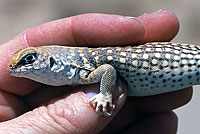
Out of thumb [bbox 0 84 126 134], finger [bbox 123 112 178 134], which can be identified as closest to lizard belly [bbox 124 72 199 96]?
thumb [bbox 0 84 126 134]

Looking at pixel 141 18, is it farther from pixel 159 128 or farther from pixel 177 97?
pixel 159 128

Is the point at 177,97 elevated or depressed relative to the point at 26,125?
depressed

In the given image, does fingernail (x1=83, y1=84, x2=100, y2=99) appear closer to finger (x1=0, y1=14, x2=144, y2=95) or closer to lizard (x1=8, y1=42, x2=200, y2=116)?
lizard (x1=8, y1=42, x2=200, y2=116)

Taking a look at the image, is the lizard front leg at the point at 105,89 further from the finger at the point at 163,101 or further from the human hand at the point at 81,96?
the finger at the point at 163,101

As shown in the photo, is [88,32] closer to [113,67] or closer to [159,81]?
[113,67]

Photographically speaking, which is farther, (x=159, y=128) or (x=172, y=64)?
(x=159, y=128)

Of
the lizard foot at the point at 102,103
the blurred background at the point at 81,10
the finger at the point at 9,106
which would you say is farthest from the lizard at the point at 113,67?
the blurred background at the point at 81,10

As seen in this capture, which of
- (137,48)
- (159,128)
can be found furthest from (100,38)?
(159,128)
